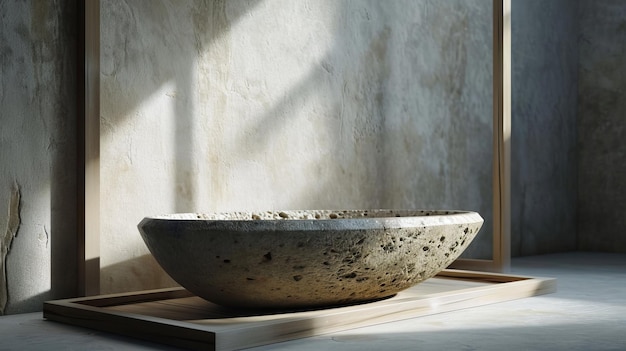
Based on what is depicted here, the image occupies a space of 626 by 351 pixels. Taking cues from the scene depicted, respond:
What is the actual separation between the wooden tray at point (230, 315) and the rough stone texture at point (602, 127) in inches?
89.9

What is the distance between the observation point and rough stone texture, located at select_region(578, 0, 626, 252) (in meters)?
5.20

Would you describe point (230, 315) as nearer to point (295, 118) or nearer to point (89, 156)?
point (89, 156)

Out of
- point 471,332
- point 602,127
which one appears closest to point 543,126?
point 602,127

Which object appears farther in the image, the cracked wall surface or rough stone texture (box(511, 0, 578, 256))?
rough stone texture (box(511, 0, 578, 256))

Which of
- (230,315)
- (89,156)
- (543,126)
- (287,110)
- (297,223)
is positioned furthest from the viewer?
(543,126)

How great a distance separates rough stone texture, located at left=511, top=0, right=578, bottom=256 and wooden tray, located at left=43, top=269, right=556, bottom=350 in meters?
1.91

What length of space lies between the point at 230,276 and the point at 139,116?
0.99 metres

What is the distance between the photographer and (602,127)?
5277 mm

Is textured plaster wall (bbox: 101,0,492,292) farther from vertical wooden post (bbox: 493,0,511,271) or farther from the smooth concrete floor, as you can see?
the smooth concrete floor

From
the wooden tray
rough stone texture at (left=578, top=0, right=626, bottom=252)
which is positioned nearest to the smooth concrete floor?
the wooden tray

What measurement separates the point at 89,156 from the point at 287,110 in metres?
1.05

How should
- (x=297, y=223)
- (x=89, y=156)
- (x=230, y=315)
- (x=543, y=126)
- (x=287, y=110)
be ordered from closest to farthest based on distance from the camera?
1. (x=297, y=223)
2. (x=230, y=315)
3. (x=89, y=156)
4. (x=287, y=110)
5. (x=543, y=126)

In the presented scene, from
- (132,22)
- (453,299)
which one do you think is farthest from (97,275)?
(453,299)

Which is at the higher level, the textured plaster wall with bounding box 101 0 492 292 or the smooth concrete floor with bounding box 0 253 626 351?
the textured plaster wall with bounding box 101 0 492 292
